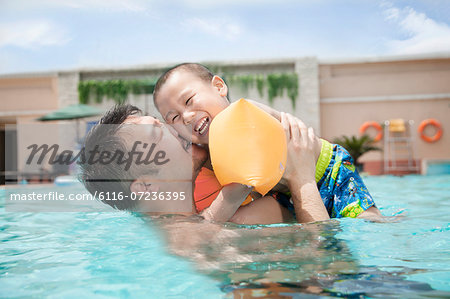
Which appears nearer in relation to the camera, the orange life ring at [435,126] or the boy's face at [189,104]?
the boy's face at [189,104]

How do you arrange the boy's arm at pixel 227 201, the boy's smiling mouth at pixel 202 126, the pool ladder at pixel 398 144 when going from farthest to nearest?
the pool ladder at pixel 398 144 → the boy's smiling mouth at pixel 202 126 → the boy's arm at pixel 227 201

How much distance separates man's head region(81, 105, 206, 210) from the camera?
8.54ft

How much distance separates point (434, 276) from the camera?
60.5 inches

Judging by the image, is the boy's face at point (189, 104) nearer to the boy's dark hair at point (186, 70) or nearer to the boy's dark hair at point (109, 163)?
the boy's dark hair at point (186, 70)

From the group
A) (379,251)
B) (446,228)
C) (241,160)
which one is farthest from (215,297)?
(446,228)

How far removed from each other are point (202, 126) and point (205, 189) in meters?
0.51

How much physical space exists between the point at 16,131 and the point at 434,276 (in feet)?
68.8

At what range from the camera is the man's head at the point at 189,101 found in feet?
8.42

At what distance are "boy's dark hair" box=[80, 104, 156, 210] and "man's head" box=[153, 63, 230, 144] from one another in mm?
298

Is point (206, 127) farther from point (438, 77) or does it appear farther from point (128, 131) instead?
point (438, 77)

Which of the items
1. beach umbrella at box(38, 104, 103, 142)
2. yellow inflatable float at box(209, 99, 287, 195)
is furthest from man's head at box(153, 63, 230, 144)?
beach umbrella at box(38, 104, 103, 142)

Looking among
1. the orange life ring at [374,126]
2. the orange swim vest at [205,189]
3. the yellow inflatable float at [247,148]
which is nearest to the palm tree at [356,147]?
the orange life ring at [374,126]

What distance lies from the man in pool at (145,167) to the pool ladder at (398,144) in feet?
49.6

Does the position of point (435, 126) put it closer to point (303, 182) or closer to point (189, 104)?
point (303, 182)
